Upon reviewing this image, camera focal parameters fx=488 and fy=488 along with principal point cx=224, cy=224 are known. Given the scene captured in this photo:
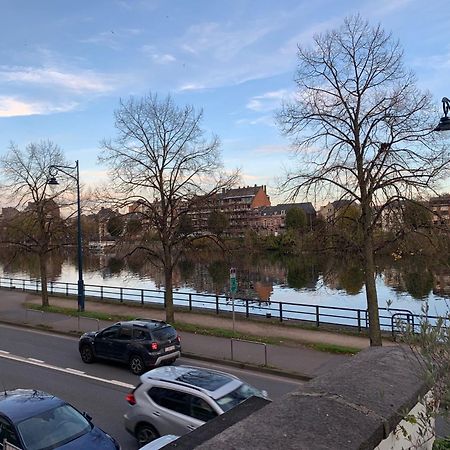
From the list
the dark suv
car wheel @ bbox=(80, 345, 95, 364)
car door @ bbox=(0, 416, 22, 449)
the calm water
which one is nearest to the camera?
car door @ bbox=(0, 416, 22, 449)

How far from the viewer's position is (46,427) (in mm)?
7617

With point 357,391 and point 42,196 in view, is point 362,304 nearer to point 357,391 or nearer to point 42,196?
point 42,196

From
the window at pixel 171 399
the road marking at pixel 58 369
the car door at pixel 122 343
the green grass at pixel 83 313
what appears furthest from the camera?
the green grass at pixel 83 313

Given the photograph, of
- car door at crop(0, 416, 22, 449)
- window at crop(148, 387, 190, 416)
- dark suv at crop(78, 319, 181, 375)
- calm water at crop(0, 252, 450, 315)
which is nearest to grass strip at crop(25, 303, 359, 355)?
calm water at crop(0, 252, 450, 315)

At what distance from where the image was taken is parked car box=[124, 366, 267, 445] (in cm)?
817

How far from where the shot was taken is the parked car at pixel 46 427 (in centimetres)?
736

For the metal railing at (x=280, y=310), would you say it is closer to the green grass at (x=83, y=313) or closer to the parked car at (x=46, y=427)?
the green grass at (x=83, y=313)

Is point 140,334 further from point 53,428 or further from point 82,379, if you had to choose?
point 53,428

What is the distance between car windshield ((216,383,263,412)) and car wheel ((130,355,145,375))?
19.5 ft

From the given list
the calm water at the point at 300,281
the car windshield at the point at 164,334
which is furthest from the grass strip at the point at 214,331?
the car windshield at the point at 164,334

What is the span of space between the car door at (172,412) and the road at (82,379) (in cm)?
95

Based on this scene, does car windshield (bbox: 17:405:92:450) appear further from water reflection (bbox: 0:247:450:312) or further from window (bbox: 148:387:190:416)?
water reflection (bbox: 0:247:450:312)

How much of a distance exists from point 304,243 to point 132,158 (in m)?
8.40

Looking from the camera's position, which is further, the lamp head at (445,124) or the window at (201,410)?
the lamp head at (445,124)
